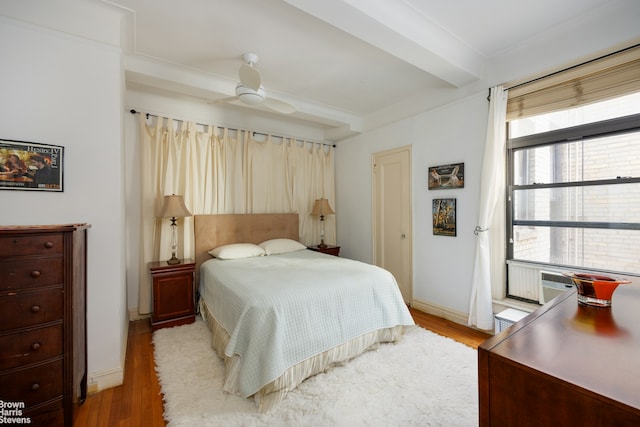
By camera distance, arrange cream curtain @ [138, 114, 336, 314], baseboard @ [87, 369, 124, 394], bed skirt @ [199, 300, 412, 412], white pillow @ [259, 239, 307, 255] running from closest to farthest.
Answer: bed skirt @ [199, 300, 412, 412], baseboard @ [87, 369, 124, 394], cream curtain @ [138, 114, 336, 314], white pillow @ [259, 239, 307, 255]

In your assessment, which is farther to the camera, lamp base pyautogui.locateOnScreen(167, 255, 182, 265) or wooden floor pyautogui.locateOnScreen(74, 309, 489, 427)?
lamp base pyautogui.locateOnScreen(167, 255, 182, 265)

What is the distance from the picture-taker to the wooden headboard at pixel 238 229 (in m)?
3.60

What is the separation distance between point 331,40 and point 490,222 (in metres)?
2.44

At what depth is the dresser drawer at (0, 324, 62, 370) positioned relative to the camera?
1.42 meters

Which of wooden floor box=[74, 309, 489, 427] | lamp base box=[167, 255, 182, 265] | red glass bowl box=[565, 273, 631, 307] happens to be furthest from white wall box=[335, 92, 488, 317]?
lamp base box=[167, 255, 182, 265]

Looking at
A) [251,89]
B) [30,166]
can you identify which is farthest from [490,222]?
[30,166]

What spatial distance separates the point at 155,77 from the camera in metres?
2.82

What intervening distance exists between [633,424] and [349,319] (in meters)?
1.84

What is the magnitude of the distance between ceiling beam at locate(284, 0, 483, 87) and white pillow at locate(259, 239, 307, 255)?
271cm

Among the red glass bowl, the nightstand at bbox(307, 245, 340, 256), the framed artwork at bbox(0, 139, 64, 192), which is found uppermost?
the framed artwork at bbox(0, 139, 64, 192)

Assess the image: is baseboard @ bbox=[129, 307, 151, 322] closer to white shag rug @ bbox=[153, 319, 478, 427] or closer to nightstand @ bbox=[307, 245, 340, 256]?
white shag rug @ bbox=[153, 319, 478, 427]

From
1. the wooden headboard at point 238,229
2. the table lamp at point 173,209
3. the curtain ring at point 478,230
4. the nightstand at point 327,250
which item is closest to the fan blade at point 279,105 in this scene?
the table lamp at point 173,209

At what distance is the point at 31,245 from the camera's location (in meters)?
1.47

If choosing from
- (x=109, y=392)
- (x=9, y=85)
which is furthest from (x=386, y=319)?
(x=9, y=85)
